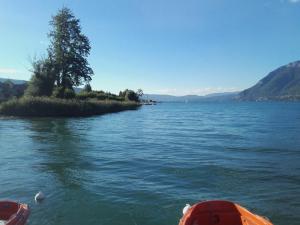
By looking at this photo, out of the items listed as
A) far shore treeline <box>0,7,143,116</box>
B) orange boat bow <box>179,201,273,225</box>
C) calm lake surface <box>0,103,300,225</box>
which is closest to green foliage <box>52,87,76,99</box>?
far shore treeline <box>0,7,143,116</box>

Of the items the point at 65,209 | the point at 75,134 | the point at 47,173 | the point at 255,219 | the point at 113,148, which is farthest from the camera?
the point at 75,134

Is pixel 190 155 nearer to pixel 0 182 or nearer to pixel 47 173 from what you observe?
pixel 47 173

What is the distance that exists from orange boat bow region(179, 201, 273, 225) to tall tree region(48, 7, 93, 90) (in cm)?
6674

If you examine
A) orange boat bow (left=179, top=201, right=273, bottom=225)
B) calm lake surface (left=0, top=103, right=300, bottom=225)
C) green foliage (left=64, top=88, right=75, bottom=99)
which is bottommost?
calm lake surface (left=0, top=103, right=300, bottom=225)

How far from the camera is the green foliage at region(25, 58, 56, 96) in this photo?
6856cm

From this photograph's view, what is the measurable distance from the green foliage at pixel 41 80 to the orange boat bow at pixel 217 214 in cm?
6104

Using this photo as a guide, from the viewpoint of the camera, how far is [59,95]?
69.8 metres

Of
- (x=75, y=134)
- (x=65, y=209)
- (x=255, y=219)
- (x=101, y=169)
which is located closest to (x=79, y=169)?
(x=101, y=169)

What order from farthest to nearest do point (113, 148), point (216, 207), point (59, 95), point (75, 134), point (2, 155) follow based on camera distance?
point (59, 95) < point (75, 134) < point (113, 148) < point (2, 155) < point (216, 207)

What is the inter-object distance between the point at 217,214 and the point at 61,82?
68504 mm

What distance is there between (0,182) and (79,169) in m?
4.12

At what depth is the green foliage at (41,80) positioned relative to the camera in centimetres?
6856

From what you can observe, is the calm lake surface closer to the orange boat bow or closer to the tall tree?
the orange boat bow

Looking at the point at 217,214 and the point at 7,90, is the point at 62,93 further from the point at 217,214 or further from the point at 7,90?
the point at 217,214
